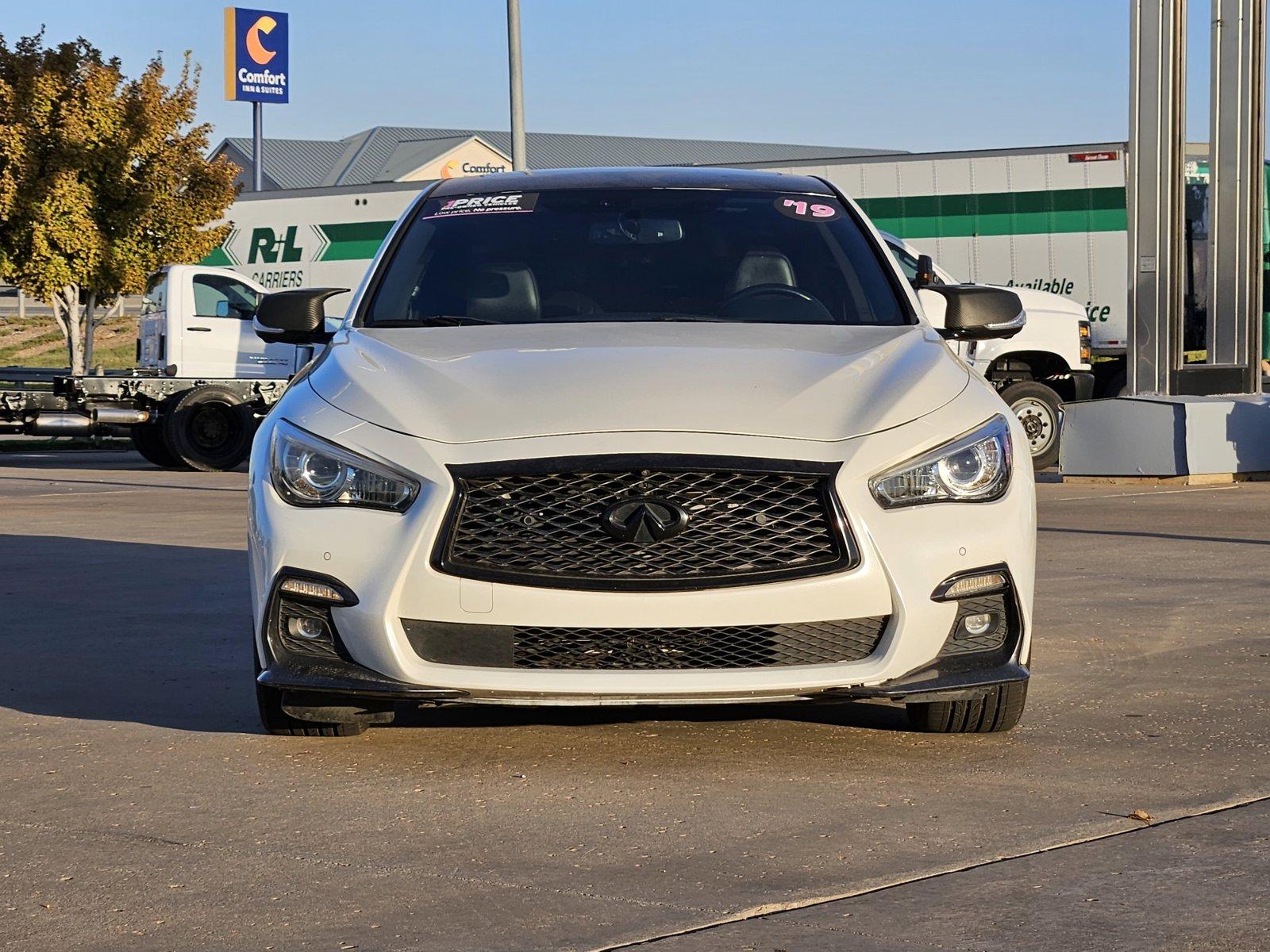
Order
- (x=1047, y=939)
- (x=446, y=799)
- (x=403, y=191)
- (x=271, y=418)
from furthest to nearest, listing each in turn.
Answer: (x=403, y=191) → (x=271, y=418) → (x=446, y=799) → (x=1047, y=939)

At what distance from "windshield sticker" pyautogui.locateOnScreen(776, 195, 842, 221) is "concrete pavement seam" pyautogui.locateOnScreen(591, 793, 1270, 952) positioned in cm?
267

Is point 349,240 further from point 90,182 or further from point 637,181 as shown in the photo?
point 637,181

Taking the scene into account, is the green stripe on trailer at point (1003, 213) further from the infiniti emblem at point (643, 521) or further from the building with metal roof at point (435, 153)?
the building with metal roof at point (435, 153)

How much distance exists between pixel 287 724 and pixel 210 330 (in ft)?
52.4

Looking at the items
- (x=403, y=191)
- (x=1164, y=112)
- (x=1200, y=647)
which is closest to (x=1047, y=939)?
(x=1200, y=647)

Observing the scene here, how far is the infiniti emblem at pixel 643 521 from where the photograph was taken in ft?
15.3

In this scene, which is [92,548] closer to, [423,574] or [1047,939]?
[423,574]

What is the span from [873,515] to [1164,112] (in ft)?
39.2

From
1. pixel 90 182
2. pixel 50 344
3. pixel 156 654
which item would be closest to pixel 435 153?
pixel 50 344

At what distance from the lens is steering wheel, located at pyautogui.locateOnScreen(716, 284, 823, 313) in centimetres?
611

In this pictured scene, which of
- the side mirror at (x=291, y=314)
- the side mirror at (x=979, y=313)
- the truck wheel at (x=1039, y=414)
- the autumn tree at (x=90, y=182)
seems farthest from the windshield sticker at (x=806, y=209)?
the autumn tree at (x=90, y=182)

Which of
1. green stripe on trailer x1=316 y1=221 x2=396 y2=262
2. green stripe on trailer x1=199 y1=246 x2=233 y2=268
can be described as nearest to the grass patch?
green stripe on trailer x1=199 y1=246 x2=233 y2=268

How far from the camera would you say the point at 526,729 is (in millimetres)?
5516

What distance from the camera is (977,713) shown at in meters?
5.31
